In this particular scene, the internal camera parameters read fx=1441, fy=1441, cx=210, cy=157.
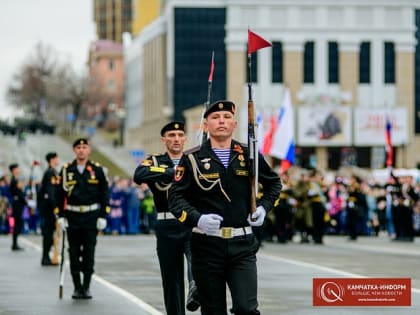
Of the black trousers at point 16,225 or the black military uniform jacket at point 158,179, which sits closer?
the black military uniform jacket at point 158,179

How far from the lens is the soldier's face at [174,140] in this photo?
1339 cm

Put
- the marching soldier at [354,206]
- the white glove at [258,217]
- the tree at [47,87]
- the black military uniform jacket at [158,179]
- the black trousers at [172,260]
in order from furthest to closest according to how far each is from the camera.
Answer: the tree at [47,87] → the marching soldier at [354,206] → the black military uniform jacket at [158,179] → the black trousers at [172,260] → the white glove at [258,217]

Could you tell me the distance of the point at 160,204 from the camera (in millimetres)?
13273

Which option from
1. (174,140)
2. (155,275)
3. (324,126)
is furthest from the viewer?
(324,126)

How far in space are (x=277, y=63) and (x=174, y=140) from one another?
303ft

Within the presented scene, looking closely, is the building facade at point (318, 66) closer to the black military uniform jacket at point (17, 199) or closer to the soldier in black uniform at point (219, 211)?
the black military uniform jacket at point (17, 199)

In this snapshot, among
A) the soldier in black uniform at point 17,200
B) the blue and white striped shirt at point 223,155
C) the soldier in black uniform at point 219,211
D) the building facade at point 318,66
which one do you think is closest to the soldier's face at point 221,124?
the soldier in black uniform at point 219,211

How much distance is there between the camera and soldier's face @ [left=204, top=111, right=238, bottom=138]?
34.9ft

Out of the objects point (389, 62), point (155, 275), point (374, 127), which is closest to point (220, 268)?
point (155, 275)

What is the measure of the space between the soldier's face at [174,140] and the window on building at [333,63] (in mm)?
93132

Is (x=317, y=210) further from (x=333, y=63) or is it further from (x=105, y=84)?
(x=105, y=84)

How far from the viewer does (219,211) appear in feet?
34.9

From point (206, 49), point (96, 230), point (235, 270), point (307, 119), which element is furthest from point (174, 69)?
point (235, 270)

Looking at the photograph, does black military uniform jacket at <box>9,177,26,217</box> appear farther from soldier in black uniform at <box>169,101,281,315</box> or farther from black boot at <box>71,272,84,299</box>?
soldier in black uniform at <box>169,101,281,315</box>
